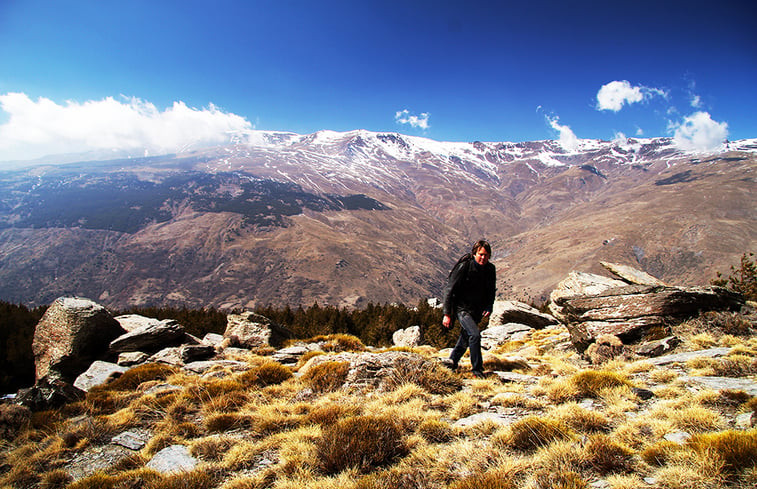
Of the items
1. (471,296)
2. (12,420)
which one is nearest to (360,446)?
(471,296)

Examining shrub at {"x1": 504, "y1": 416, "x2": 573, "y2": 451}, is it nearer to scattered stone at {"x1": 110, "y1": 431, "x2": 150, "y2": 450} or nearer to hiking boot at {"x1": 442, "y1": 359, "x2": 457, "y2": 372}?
hiking boot at {"x1": 442, "y1": 359, "x2": 457, "y2": 372}

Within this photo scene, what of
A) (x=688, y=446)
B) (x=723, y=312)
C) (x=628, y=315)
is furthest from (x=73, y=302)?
(x=723, y=312)

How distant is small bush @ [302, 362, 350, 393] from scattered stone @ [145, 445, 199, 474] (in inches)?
135

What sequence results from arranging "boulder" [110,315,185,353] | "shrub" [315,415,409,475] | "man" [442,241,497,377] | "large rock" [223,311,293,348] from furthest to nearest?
1. "large rock" [223,311,293,348]
2. "boulder" [110,315,185,353]
3. "man" [442,241,497,377]
4. "shrub" [315,415,409,475]

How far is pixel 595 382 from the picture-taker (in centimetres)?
759

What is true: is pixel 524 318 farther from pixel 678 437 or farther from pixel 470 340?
pixel 678 437

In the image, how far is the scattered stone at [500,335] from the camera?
93.6 feet

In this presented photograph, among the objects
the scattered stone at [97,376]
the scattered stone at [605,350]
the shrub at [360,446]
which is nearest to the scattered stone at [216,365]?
the scattered stone at [97,376]

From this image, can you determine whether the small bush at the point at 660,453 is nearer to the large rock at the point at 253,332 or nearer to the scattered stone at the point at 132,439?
the scattered stone at the point at 132,439

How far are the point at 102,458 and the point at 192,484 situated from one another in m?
2.88

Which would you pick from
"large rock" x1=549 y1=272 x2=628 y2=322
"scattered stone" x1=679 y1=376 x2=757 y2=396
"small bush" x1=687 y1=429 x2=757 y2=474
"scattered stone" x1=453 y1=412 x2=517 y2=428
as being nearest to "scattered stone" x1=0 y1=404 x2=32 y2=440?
"scattered stone" x1=453 y1=412 x2=517 y2=428

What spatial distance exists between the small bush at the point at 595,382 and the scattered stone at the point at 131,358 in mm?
19089

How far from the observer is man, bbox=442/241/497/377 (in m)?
9.40

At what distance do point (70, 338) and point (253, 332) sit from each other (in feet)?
31.6
